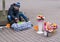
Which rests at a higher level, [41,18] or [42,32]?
[41,18]

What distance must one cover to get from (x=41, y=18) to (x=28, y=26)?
1.90 ft

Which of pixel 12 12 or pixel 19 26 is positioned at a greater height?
pixel 12 12

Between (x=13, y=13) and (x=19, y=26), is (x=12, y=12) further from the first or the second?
(x=19, y=26)

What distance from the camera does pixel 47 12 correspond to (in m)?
8.85

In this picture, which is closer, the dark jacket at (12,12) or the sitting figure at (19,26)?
the sitting figure at (19,26)

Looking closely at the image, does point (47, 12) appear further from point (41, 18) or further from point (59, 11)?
point (41, 18)

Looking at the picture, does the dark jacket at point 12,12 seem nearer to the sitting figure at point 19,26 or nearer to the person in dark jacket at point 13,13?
the person in dark jacket at point 13,13

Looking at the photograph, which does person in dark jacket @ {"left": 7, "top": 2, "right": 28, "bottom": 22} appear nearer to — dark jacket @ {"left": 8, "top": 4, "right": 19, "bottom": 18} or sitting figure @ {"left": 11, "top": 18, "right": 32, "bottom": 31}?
dark jacket @ {"left": 8, "top": 4, "right": 19, "bottom": 18}

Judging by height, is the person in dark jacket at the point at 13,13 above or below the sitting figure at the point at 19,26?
above

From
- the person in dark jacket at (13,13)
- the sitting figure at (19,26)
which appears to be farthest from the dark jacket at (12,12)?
the sitting figure at (19,26)

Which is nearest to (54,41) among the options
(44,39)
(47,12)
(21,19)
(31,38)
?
(44,39)

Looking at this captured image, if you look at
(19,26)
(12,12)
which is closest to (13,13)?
(12,12)

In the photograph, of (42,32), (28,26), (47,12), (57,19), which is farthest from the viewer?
(47,12)

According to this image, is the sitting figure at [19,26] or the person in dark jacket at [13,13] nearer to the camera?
the sitting figure at [19,26]
